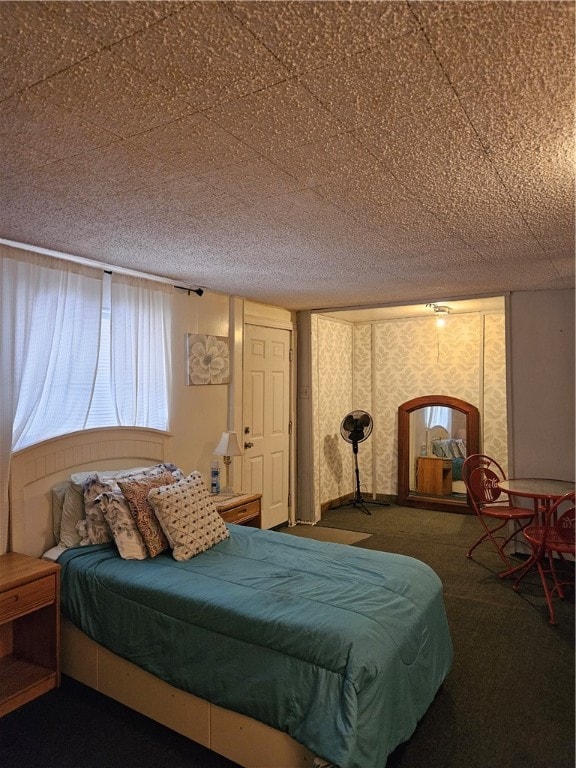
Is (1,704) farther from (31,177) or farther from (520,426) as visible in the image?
(520,426)

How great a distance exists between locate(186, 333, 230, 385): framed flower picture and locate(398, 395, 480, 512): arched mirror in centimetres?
300

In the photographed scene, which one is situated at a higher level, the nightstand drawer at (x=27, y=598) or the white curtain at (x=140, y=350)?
the white curtain at (x=140, y=350)

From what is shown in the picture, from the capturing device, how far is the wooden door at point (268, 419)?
490cm

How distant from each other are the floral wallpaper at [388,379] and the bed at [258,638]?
10.5ft

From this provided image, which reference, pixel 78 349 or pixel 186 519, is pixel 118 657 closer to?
pixel 186 519

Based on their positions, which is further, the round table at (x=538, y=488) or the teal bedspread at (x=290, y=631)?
the round table at (x=538, y=488)

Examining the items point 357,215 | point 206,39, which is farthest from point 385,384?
point 206,39

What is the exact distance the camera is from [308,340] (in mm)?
5617

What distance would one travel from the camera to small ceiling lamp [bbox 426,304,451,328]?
231 inches

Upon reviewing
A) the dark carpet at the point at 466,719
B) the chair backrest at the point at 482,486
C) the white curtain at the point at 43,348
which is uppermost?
the white curtain at the point at 43,348

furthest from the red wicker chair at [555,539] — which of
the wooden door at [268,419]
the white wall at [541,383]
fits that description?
the wooden door at [268,419]

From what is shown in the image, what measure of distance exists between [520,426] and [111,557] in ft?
11.7

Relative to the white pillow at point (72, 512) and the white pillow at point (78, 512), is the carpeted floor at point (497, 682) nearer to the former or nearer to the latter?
the white pillow at point (78, 512)

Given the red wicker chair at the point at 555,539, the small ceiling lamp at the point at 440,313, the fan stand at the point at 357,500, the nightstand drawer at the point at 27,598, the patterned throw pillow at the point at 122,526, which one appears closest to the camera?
the nightstand drawer at the point at 27,598
